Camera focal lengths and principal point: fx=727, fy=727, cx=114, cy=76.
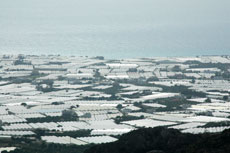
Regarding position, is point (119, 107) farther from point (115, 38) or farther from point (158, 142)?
point (115, 38)

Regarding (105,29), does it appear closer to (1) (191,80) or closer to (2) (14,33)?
(2) (14,33)

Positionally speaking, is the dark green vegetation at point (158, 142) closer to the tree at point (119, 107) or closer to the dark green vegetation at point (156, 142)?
the dark green vegetation at point (156, 142)

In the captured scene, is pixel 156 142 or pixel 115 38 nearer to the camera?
pixel 156 142

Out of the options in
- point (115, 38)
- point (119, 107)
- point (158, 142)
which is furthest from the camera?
point (115, 38)

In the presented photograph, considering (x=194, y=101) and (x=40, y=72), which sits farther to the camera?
(x=40, y=72)

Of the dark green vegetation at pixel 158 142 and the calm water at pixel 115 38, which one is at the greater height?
the calm water at pixel 115 38

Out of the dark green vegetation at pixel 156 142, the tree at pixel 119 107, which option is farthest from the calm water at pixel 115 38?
the dark green vegetation at pixel 156 142

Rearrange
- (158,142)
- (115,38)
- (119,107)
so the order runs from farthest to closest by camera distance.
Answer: (115,38), (119,107), (158,142)

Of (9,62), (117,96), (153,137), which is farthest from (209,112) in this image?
(9,62)

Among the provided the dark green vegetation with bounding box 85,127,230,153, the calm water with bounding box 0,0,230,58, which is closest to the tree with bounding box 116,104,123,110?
the dark green vegetation with bounding box 85,127,230,153

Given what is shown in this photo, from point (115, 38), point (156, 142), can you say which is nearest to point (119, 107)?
point (156, 142)

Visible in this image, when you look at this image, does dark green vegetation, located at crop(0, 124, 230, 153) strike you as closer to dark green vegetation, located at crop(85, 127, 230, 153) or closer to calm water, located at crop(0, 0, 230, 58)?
dark green vegetation, located at crop(85, 127, 230, 153)
